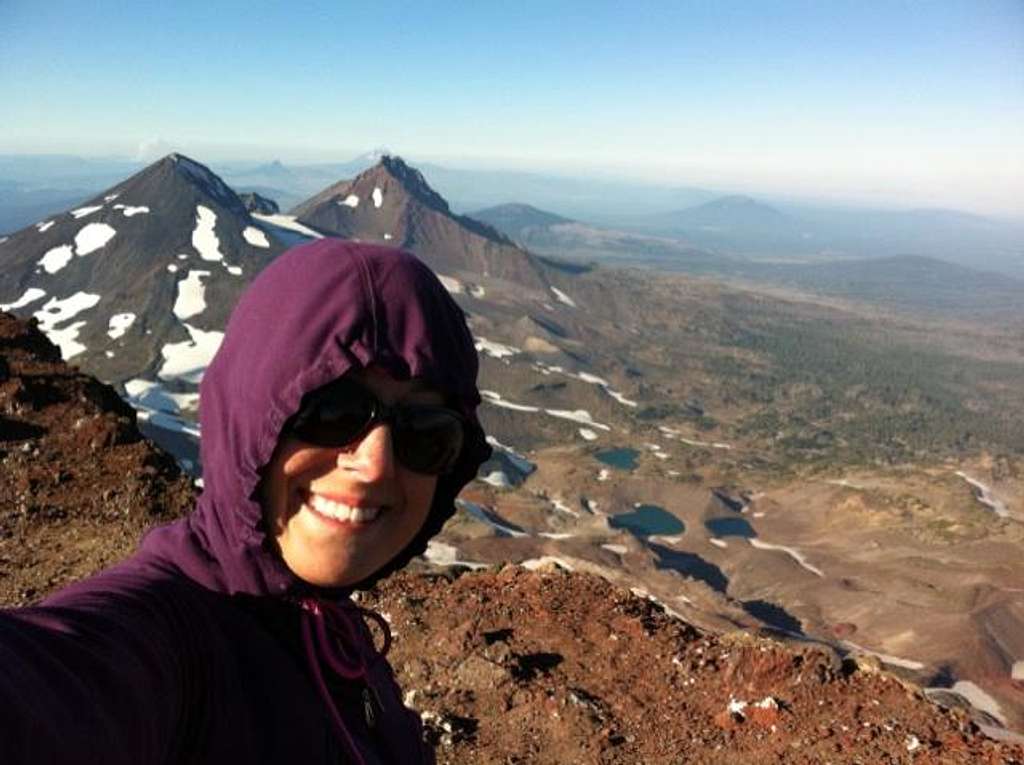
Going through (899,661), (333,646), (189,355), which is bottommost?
(899,661)

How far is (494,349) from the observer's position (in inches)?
7594

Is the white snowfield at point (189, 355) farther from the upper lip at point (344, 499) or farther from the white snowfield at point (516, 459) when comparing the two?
the upper lip at point (344, 499)

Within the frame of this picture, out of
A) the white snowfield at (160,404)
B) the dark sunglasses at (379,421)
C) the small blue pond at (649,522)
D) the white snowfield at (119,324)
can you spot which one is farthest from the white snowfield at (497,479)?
the dark sunglasses at (379,421)

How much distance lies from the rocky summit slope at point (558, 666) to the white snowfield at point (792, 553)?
289 feet

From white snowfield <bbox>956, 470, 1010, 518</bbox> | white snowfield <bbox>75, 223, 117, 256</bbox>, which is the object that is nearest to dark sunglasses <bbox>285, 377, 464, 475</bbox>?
white snowfield <bbox>956, 470, 1010, 518</bbox>

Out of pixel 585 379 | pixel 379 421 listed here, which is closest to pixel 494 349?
pixel 585 379

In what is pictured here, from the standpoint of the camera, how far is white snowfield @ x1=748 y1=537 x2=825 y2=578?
308ft

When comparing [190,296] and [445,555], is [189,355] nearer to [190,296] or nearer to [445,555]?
[190,296]

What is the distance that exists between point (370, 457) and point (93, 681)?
102 centimetres

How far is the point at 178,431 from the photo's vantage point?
9956 centimetres

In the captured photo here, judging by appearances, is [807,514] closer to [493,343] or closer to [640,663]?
[493,343]

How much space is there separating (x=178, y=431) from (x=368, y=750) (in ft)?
349

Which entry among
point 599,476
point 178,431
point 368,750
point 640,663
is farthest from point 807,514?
point 368,750

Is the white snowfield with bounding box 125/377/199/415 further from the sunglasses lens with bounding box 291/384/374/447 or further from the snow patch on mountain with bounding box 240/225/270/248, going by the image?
the sunglasses lens with bounding box 291/384/374/447
